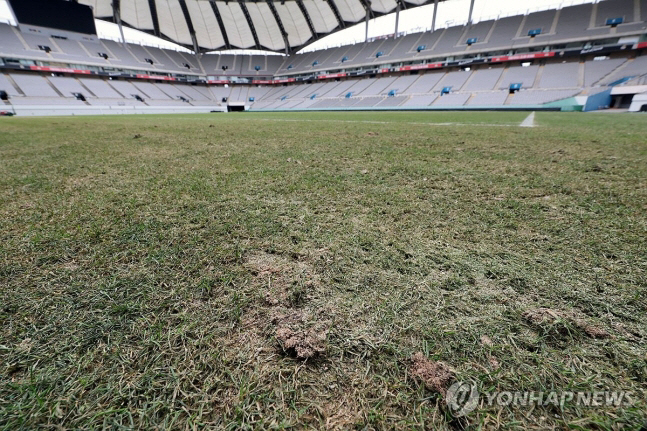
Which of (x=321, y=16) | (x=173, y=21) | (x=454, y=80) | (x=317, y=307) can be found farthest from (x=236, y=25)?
(x=317, y=307)

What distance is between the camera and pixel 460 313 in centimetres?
86

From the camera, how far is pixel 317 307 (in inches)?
35.7

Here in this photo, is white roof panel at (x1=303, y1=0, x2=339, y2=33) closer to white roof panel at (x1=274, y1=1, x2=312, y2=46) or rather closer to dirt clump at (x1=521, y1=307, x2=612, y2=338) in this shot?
white roof panel at (x1=274, y1=1, x2=312, y2=46)

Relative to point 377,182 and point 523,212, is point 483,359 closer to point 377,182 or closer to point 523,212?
point 523,212

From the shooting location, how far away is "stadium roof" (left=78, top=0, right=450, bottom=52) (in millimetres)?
37281

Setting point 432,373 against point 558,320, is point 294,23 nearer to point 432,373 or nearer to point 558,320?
point 558,320

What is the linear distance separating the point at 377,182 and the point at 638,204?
1.61 metres

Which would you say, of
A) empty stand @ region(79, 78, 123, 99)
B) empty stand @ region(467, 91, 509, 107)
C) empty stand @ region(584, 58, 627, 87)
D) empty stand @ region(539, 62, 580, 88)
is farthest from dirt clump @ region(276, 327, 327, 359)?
empty stand @ region(79, 78, 123, 99)

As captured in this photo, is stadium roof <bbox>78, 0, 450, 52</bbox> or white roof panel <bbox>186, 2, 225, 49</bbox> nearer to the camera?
stadium roof <bbox>78, 0, 450, 52</bbox>

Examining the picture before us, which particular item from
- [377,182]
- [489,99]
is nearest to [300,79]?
[489,99]

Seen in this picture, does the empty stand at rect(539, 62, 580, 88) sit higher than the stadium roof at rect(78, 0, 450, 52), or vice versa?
the stadium roof at rect(78, 0, 450, 52)

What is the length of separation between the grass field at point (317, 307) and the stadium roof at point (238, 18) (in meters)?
45.9

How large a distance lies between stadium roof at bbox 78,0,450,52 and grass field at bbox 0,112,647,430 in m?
45.9

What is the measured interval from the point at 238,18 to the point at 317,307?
5192 cm
